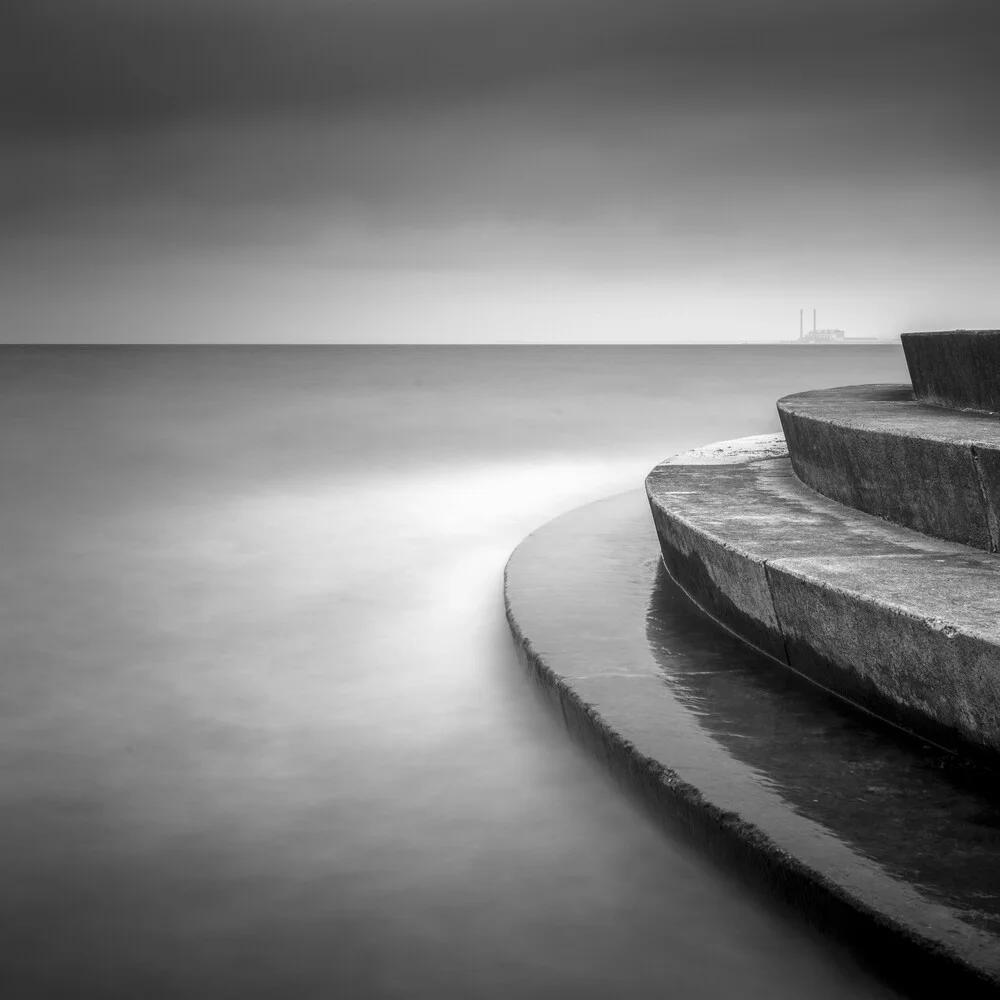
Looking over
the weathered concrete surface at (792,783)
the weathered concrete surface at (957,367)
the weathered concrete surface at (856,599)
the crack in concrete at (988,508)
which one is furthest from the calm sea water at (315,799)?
the weathered concrete surface at (957,367)

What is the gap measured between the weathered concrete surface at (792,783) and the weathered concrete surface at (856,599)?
0.36 ft

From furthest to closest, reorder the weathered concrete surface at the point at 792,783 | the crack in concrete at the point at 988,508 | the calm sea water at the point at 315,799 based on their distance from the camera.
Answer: the crack in concrete at the point at 988,508, the calm sea water at the point at 315,799, the weathered concrete surface at the point at 792,783

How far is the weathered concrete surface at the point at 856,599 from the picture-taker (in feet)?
8.56

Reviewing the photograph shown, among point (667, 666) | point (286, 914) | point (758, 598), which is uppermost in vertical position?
point (758, 598)

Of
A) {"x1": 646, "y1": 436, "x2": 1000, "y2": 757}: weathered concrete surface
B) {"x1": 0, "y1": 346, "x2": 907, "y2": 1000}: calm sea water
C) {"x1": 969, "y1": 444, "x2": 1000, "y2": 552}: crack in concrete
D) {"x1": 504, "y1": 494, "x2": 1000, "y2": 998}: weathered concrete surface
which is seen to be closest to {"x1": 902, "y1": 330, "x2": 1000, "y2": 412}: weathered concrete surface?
{"x1": 646, "y1": 436, "x2": 1000, "y2": 757}: weathered concrete surface

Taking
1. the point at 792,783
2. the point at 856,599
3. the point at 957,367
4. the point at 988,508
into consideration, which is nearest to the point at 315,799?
the point at 792,783

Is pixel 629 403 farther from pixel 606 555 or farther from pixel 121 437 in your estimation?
pixel 606 555

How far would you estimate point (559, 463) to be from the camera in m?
13.4

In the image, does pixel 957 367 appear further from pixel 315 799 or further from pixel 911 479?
pixel 315 799

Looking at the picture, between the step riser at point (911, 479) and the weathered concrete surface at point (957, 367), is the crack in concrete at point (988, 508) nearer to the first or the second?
the step riser at point (911, 479)

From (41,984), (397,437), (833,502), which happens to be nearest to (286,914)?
(41,984)

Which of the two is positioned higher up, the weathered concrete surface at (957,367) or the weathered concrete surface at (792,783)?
the weathered concrete surface at (957,367)

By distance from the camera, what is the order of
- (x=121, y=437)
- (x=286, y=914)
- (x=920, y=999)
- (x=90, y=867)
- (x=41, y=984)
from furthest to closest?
(x=121, y=437) < (x=90, y=867) < (x=286, y=914) < (x=41, y=984) < (x=920, y=999)

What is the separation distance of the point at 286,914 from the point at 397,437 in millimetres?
14699
